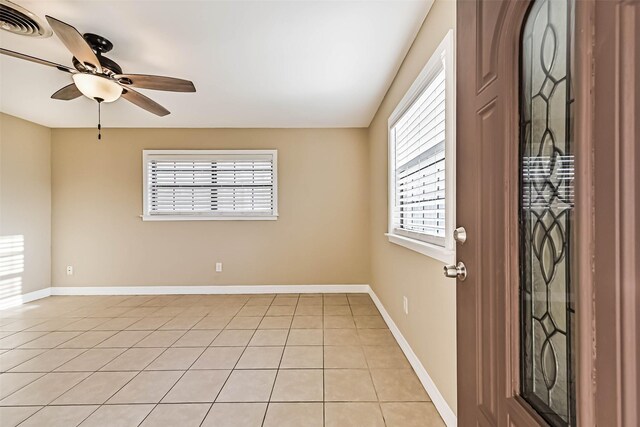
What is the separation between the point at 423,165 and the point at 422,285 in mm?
838

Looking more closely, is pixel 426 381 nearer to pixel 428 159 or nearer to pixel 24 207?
pixel 428 159

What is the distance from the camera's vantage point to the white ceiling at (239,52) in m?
1.88

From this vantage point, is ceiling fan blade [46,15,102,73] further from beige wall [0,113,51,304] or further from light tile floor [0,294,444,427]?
beige wall [0,113,51,304]

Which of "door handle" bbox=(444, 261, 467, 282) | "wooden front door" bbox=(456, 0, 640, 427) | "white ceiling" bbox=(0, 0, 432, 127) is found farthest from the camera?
"white ceiling" bbox=(0, 0, 432, 127)

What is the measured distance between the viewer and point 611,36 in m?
0.45

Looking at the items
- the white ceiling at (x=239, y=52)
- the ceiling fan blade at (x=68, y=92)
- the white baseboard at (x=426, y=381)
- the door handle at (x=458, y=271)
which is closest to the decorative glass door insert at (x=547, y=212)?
the door handle at (x=458, y=271)

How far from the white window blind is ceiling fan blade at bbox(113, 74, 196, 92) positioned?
1775 millimetres

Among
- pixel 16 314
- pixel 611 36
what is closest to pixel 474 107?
pixel 611 36

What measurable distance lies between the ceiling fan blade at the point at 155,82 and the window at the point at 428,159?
1.76 m

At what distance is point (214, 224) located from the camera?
14.5 ft

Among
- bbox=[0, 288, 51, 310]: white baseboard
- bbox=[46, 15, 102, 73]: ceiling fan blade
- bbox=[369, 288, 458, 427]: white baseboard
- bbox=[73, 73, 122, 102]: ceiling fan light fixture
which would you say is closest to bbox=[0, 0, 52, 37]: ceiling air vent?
bbox=[46, 15, 102, 73]: ceiling fan blade

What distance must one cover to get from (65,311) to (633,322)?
4919 mm

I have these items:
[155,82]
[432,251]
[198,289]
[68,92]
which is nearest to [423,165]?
[432,251]

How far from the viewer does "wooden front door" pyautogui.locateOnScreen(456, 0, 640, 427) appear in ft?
1.43
